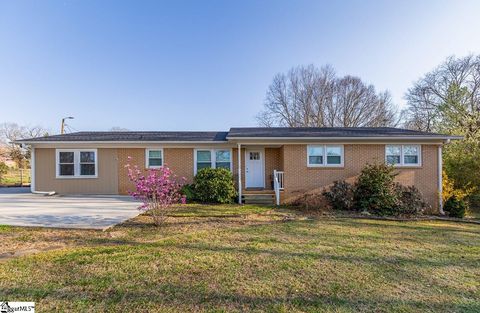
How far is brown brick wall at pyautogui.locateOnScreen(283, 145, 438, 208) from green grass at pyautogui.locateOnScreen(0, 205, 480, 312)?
4903mm

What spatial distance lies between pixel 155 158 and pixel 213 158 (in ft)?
9.85

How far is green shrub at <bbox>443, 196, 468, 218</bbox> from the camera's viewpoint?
10.3m

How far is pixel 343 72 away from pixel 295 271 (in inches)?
1193

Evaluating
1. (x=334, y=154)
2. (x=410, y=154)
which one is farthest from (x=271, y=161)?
(x=410, y=154)

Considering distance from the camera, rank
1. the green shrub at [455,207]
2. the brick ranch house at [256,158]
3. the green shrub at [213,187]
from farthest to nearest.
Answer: the brick ranch house at [256,158] → the green shrub at [213,187] → the green shrub at [455,207]

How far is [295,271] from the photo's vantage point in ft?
12.1

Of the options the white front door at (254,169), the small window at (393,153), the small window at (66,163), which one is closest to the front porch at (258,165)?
the white front door at (254,169)

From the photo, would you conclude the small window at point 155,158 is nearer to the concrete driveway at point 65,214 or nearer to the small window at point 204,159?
the small window at point 204,159

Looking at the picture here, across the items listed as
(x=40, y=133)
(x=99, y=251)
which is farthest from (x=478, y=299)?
(x=40, y=133)

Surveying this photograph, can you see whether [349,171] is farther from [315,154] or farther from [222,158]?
[222,158]

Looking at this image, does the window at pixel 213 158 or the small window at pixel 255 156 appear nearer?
the window at pixel 213 158

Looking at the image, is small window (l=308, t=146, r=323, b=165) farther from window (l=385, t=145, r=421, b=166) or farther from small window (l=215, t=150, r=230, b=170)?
small window (l=215, t=150, r=230, b=170)

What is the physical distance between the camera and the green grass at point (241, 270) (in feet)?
9.27

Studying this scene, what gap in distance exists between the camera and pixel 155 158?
12500mm
